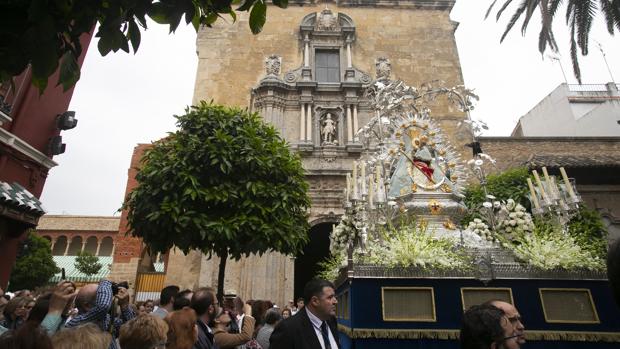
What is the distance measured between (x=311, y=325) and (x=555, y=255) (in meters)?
3.86

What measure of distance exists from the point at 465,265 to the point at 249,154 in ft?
17.1

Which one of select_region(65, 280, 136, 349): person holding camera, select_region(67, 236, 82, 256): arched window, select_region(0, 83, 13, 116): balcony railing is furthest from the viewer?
select_region(67, 236, 82, 256): arched window

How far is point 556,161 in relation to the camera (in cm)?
1327

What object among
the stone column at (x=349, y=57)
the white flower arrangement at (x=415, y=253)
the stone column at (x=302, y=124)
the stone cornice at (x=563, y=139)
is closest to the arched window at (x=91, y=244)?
the stone column at (x=302, y=124)

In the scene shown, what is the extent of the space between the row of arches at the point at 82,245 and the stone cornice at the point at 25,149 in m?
31.1

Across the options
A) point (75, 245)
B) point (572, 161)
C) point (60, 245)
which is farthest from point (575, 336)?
point (60, 245)

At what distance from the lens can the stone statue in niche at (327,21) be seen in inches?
667

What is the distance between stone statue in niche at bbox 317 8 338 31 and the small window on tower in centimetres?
104

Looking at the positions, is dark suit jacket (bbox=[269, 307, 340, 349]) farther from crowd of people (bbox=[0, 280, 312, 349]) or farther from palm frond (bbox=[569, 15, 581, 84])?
palm frond (bbox=[569, 15, 581, 84])

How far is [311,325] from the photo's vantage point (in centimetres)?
305

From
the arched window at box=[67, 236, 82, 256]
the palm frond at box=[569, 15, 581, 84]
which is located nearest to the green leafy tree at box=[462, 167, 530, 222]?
the palm frond at box=[569, 15, 581, 84]

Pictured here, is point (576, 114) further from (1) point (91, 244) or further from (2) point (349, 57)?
(1) point (91, 244)

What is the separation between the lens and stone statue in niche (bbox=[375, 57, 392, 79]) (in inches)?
629

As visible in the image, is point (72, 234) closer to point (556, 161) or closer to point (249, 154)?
point (249, 154)
